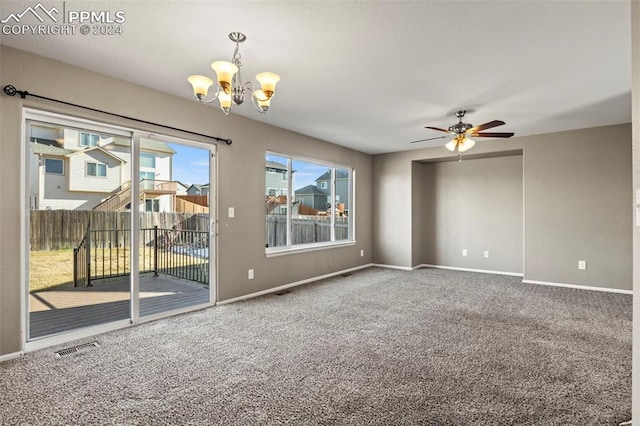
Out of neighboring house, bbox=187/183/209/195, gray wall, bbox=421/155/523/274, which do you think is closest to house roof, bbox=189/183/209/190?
neighboring house, bbox=187/183/209/195

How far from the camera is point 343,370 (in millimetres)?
2475

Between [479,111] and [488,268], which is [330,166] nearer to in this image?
[479,111]

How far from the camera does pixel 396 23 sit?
229 cm

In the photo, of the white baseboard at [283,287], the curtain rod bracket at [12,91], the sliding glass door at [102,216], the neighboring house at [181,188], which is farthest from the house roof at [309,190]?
the curtain rod bracket at [12,91]

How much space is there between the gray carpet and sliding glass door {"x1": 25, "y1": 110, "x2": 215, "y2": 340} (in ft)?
2.14

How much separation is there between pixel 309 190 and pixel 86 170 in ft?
11.6

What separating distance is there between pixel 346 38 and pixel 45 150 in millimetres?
2881

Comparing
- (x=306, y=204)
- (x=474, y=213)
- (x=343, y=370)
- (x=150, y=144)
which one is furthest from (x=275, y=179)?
(x=474, y=213)

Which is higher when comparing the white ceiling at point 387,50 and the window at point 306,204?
the white ceiling at point 387,50

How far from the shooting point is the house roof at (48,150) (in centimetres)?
289

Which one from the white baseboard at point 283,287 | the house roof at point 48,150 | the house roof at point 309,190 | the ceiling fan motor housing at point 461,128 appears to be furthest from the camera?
the house roof at point 309,190

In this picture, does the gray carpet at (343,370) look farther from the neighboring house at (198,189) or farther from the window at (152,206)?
the neighboring house at (198,189)

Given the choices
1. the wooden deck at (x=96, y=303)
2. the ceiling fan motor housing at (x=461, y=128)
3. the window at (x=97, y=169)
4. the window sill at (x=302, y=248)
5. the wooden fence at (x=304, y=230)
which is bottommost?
the wooden deck at (x=96, y=303)

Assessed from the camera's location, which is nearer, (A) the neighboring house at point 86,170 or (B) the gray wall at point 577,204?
(A) the neighboring house at point 86,170
